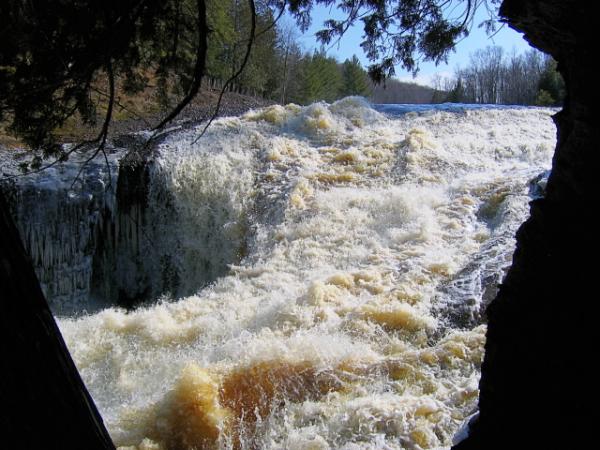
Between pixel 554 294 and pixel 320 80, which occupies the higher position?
pixel 320 80

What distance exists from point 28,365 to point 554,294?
1375mm

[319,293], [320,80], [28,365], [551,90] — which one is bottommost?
[319,293]

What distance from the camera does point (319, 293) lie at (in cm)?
571

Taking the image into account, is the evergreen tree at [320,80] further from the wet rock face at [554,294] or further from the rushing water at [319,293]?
the wet rock face at [554,294]

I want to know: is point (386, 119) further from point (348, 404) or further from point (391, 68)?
point (348, 404)

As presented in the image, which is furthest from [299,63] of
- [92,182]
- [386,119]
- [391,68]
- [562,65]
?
[562,65]

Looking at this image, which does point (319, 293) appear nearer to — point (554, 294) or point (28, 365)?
point (554, 294)

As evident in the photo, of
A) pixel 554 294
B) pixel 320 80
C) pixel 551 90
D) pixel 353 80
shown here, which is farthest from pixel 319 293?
pixel 353 80

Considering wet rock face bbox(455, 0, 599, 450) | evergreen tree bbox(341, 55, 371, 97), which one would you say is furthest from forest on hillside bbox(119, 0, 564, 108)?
wet rock face bbox(455, 0, 599, 450)

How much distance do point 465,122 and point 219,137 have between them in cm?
565

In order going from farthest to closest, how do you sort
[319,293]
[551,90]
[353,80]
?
[353,80] → [551,90] → [319,293]

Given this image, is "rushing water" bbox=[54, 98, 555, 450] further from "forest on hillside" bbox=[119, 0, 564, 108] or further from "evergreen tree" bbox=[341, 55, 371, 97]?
"evergreen tree" bbox=[341, 55, 371, 97]

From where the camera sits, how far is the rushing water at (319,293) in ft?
13.1

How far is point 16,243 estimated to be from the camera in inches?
43.1
